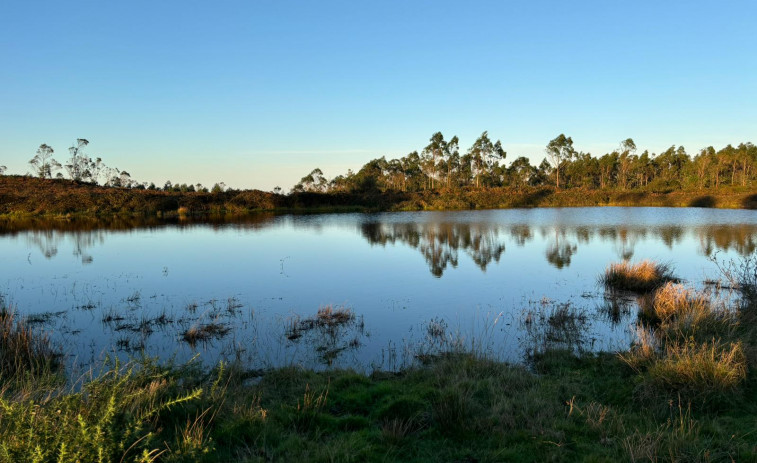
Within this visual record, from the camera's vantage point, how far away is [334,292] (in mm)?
13953

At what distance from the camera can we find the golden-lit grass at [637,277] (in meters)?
13.3

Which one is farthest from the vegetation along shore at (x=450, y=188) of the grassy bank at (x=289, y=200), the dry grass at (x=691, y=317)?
the dry grass at (x=691, y=317)

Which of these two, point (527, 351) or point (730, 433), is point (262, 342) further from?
point (730, 433)

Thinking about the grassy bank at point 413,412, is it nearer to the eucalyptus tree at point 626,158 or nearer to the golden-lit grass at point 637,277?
the golden-lit grass at point 637,277

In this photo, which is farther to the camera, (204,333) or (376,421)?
(204,333)

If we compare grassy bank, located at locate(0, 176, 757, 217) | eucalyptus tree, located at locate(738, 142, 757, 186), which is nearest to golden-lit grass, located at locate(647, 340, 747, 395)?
grassy bank, located at locate(0, 176, 757, 217)

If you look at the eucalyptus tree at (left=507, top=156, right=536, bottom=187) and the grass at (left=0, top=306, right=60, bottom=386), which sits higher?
the eucalyptus tree at (left=507, top=156, right=536, bottom=187)

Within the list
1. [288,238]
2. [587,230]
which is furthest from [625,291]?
[288,238]

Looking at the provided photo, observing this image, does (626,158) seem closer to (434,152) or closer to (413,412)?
(434,152)

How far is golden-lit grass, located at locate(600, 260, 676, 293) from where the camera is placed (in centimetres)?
1333

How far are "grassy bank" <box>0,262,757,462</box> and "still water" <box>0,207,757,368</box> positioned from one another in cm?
135

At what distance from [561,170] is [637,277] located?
106710 mm

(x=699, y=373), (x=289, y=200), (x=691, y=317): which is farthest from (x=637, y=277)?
(x=289, y=200)

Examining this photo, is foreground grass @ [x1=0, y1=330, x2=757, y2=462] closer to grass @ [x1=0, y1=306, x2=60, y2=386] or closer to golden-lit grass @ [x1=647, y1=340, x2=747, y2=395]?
golden-lit grass @ [x1=647, y1=340, x2=747, y2=395]
